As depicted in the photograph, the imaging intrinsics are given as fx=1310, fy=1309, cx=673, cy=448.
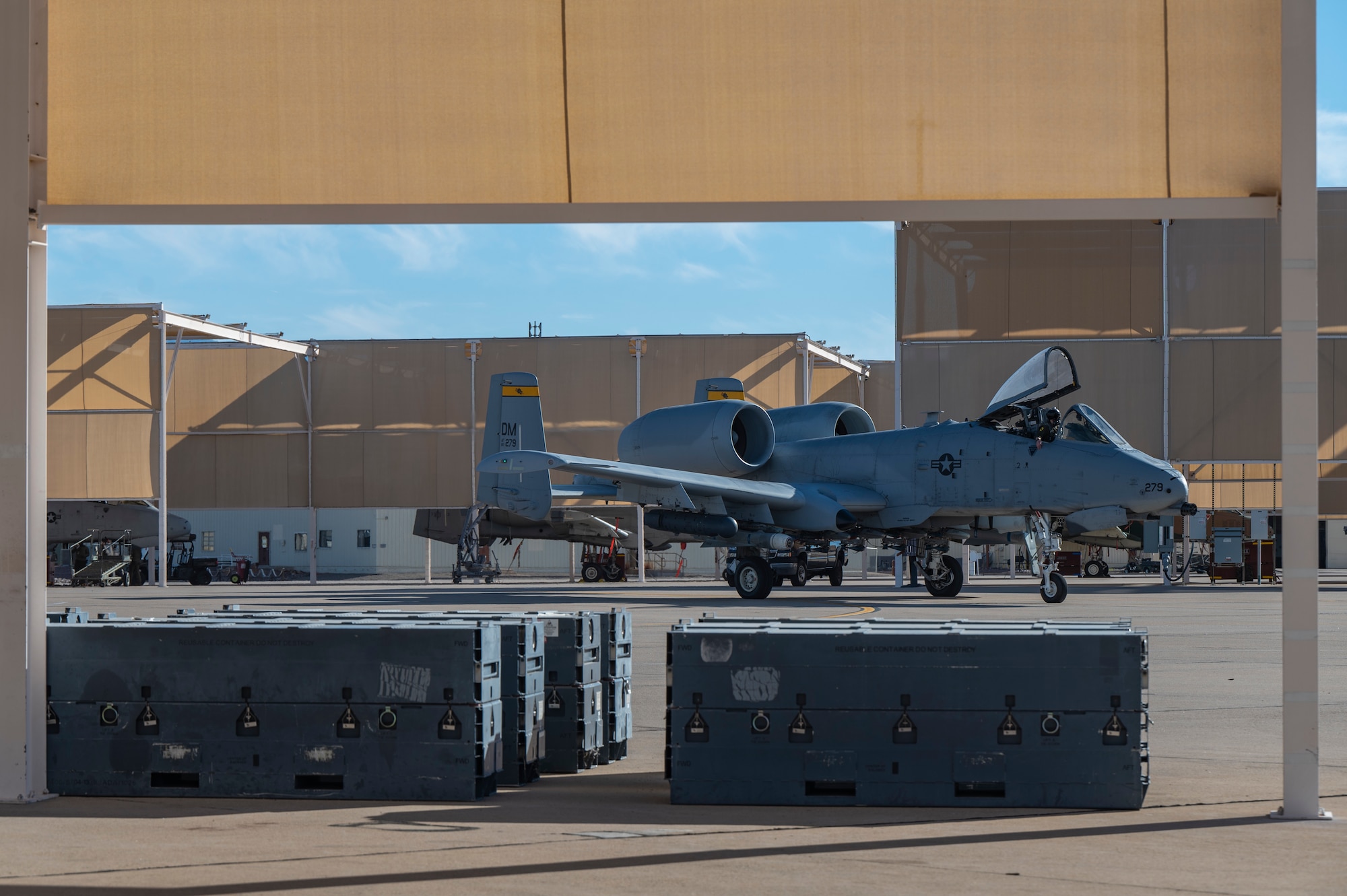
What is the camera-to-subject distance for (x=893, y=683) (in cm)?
646

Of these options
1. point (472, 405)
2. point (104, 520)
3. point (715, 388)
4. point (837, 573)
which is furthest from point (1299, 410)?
point (104, 520)

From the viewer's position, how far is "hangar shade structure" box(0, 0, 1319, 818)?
22.0 feet

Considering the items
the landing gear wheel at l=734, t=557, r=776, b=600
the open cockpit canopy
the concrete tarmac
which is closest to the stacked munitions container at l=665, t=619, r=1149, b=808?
the concrete tarmac

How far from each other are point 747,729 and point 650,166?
293 centimetres

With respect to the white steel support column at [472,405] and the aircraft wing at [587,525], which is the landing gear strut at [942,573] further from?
the white steel support column at [472,405]

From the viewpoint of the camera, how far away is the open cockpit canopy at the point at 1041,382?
19594 millimetres

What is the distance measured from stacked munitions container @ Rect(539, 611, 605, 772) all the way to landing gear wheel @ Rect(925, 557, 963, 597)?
19317 millimetres

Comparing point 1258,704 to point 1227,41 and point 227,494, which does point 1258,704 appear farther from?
point 227,494

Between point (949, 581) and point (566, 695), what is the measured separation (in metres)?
19.6

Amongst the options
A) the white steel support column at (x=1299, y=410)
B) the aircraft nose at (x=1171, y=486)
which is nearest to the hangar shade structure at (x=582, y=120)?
the white steel support column at (x=1299, y=410)

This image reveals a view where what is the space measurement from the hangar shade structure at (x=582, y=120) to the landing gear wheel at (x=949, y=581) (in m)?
19.8

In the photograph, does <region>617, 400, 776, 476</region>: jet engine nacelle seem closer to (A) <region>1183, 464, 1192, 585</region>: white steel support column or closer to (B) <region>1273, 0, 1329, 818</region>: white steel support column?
→ (A) <region>1183, 464, 1192, 585</region>: white steel support column

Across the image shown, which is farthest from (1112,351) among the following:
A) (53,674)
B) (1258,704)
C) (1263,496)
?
(53,674)

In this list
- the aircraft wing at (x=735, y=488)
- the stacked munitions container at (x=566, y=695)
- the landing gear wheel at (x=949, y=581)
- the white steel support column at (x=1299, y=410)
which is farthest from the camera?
the landing gear wheel at (x=949, y=581)
